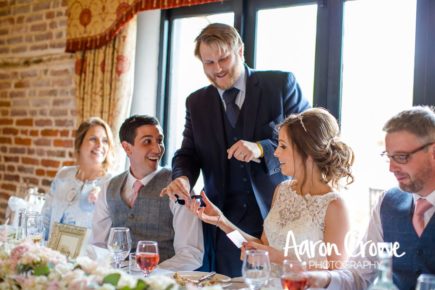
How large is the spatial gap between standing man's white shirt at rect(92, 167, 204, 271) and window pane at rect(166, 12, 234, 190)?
121 centimetres

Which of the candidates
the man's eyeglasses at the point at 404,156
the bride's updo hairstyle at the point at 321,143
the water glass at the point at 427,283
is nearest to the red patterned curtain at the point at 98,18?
Answer: the bride's updo hairstyle at the point at 321,143

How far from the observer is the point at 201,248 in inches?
103

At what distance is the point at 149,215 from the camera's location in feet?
8.91

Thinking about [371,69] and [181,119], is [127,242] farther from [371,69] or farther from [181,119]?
[181,119]

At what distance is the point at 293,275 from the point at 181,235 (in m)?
1.15

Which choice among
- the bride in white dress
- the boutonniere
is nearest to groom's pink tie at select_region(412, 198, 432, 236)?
the bride in white dress

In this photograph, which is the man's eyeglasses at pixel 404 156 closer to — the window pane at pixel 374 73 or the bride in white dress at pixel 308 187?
the bride in white dress at pixel 308 187

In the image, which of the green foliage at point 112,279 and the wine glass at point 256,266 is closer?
the green foliage at point 112,279

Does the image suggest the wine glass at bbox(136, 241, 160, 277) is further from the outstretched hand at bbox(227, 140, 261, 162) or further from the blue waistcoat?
the blue waistcoat

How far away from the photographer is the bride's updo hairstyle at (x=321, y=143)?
226 cm

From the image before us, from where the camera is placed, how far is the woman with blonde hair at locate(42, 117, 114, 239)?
3248 millimetres

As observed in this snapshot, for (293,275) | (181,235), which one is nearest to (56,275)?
(293,275)

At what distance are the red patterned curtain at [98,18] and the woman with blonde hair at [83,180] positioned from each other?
81cm

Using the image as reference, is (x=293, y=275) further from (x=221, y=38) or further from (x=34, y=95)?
(x=34, y=95)
